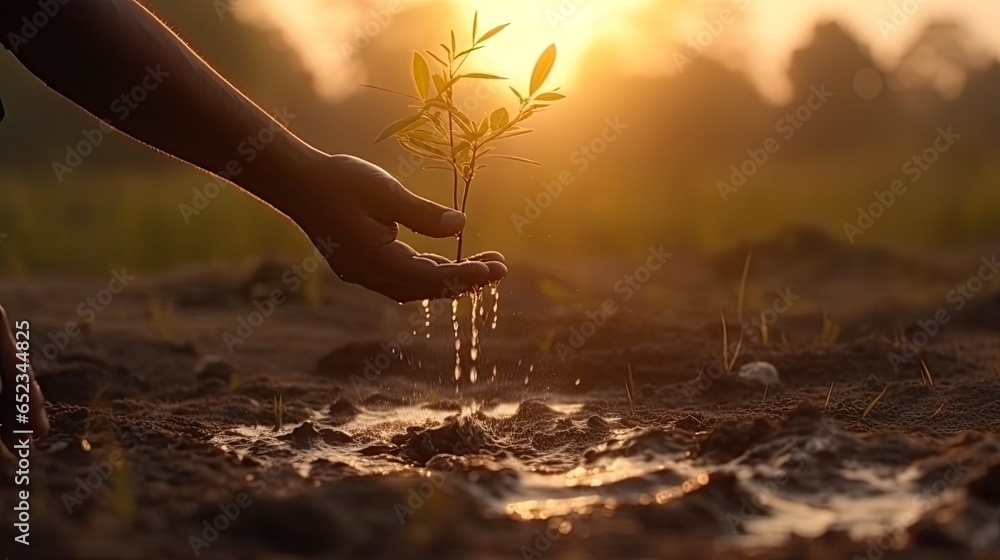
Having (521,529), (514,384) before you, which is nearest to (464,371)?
(514,384)

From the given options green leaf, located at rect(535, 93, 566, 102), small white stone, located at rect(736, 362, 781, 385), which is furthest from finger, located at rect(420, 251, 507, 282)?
small white stone, located at rect(736, 362, 781, 385)

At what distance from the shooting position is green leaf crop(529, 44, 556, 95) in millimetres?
3154

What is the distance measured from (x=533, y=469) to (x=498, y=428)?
86 cm

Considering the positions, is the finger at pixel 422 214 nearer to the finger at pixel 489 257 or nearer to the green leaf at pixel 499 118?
the finger at pixel 489 257

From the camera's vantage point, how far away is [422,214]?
9.71 feet

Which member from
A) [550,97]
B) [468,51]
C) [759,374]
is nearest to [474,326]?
[550,97]

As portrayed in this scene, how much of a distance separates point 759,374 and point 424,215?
1.89 meters

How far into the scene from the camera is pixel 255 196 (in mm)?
3104

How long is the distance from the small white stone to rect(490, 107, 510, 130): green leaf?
5.41 feet

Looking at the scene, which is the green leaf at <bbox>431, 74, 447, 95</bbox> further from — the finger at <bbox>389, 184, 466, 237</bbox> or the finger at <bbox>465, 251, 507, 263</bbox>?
the finger at <bbox>465, 251, 507, 263</bbox>

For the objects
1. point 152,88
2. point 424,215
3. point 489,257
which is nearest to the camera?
point 152,88

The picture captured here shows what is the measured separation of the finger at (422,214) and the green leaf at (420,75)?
39 cm

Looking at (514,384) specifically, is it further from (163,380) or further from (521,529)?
(521,529)

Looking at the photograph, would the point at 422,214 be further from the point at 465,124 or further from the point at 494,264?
the point at 465,124
